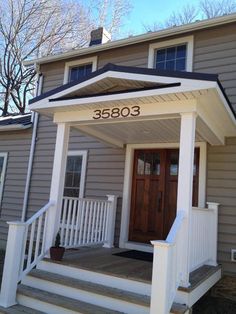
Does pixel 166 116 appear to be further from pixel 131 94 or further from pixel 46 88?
pixel 46 88

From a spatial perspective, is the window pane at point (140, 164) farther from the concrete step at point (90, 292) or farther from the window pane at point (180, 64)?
the concrete step at point (90, 292)

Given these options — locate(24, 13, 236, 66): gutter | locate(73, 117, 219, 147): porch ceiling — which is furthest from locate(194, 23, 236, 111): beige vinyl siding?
locate(73, 117, 219, 147): porch ceiling

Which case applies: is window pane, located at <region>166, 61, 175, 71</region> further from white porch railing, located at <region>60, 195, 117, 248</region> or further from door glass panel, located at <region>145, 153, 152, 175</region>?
white porch railing, located at <region>60, 195, 117, 248</region>

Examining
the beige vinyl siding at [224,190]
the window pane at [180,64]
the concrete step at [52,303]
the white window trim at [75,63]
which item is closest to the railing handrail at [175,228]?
the concrete step at [52,303]

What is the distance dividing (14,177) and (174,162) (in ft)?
14.6

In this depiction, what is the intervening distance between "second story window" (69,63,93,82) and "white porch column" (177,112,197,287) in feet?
14.5

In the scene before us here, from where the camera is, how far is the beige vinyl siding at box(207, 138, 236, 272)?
17.8ft

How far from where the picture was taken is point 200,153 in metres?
5.95

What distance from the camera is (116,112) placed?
4641 mm

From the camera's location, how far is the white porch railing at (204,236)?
4.34 metres

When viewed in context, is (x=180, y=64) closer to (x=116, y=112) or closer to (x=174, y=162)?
(x=174, y=162)

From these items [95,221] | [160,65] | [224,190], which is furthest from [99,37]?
[224,190]

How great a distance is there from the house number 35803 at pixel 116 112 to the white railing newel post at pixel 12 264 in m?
1.89

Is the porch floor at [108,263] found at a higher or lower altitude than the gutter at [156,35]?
lower
